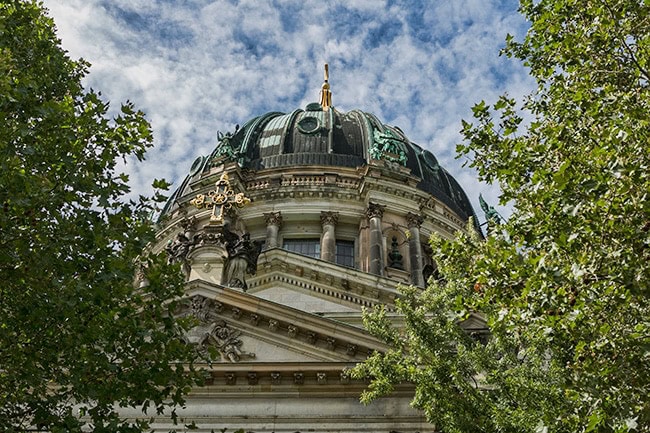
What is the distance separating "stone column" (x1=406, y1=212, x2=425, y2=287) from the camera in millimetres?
36812

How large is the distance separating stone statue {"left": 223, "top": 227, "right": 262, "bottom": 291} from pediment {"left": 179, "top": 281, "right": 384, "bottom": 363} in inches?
79.9

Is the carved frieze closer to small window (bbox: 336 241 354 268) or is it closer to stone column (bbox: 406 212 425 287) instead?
stone column (bbox: 406 212 425 287)

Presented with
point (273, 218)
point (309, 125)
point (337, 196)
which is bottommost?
point (273, 218)

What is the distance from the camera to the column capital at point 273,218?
3900 cm

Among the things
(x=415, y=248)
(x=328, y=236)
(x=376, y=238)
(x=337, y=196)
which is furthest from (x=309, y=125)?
(x=415, y=248)

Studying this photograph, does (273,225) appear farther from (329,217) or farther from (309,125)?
(309,125)

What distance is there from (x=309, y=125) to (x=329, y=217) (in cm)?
1118

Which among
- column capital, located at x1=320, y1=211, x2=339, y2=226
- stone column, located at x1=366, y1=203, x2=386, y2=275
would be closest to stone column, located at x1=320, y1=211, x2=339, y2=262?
column capital, located at x1=320, y1=211, x2=339, y2=226

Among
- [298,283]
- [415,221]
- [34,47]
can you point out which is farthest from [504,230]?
[415,221]

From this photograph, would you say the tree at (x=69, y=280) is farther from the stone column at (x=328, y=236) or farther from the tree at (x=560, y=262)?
the stone column at (x=328, y=236)

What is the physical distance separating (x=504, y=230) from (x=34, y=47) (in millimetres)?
9813

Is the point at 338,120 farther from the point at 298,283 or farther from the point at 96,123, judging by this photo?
the point at 96,123

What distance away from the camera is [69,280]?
1013 cm

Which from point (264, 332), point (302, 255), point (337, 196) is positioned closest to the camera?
point (264, 332)
